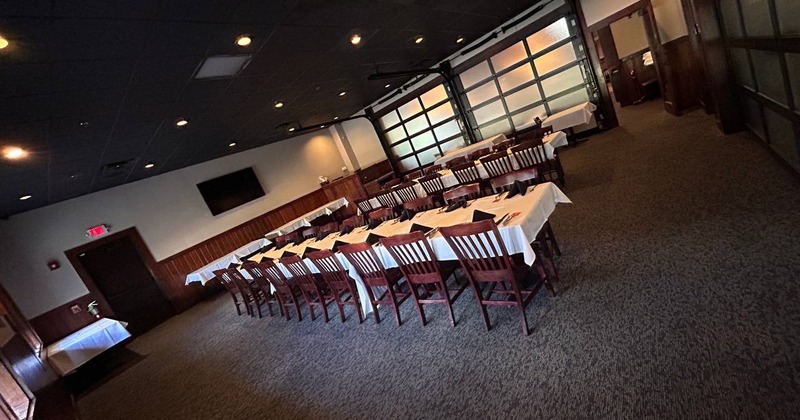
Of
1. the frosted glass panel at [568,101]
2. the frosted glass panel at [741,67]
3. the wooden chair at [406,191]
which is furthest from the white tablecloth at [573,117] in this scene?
the wooden chair at [406,191]

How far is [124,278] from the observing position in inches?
276

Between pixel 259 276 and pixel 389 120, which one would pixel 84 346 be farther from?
pixel 389 120

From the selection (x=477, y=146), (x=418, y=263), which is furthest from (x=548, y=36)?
(x=418, y=263)

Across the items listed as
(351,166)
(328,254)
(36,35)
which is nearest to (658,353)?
(328,254)

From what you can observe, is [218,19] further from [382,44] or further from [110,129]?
[382,44]

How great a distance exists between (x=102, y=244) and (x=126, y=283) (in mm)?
907

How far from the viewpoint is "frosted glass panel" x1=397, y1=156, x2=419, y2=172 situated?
1064cm

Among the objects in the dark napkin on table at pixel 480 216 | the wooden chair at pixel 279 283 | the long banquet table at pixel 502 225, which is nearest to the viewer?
the long banquet table at pixel 502 225

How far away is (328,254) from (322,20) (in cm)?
239

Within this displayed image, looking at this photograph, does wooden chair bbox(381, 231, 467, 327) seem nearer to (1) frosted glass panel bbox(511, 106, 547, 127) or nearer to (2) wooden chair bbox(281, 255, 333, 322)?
(2) wooden chair bbox(281, 255, 333, 322)

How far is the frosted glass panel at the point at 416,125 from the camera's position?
9820 millimetres

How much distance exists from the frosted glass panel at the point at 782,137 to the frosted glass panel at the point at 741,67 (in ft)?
1.51

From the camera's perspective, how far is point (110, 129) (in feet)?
13.0

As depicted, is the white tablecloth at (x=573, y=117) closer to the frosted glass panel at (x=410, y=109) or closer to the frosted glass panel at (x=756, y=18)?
the frosted glass panel at (x=756, y=18)
